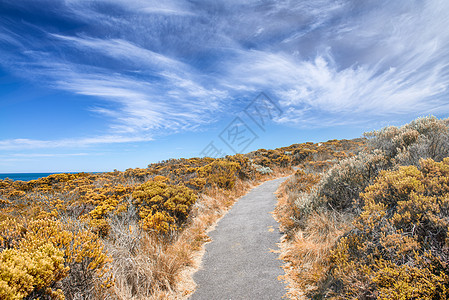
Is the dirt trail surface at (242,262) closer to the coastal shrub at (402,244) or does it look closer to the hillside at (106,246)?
the hillside at (106,246)

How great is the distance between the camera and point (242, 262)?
4.34 metres

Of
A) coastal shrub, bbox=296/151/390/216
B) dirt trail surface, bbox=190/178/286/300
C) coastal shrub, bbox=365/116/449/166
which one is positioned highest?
coastal shrub, bbox=365/116/449/166

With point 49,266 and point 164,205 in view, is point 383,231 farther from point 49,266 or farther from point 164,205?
point 164,205

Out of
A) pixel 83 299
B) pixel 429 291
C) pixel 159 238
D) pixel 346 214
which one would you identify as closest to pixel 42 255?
pixel 83 299

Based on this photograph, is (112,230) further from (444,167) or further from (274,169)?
(274,169)

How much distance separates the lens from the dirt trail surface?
345cm

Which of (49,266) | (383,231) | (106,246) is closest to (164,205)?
(106,246)

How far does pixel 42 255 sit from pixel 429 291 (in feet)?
13.0

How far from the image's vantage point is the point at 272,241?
16.9ft

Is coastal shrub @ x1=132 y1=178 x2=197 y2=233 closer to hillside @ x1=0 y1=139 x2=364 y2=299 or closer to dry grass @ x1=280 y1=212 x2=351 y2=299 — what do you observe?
hillside @ x1=0 y1=139 x2=364 y2=299

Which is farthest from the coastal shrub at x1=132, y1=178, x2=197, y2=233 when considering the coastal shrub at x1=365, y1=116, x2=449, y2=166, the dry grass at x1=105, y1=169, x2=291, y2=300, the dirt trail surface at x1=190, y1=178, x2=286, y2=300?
the coastal shrub at x1=365, y1=116, x2=449, y2=166

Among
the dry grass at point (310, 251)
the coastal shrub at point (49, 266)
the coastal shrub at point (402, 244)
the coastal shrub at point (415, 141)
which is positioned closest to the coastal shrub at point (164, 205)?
the coastal shrub at point (49, 266)

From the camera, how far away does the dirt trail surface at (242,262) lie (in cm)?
345

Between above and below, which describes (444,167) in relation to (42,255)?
above
